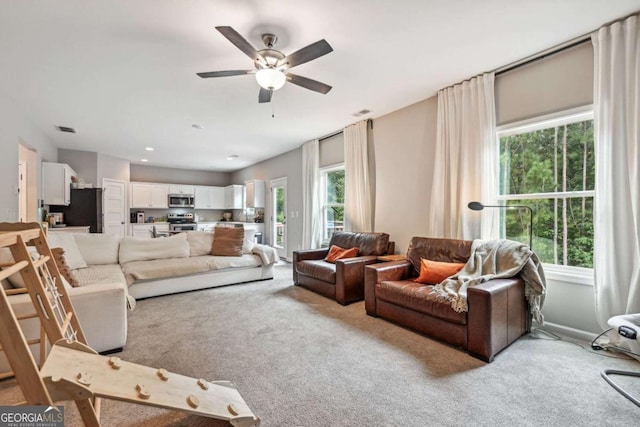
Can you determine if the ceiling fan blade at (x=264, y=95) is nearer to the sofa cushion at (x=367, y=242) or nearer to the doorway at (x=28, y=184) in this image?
the sofa cushion at (x=367, y=242)

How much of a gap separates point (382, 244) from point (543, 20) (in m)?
2.84

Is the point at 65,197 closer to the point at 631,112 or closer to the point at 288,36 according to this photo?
the point at 288,36

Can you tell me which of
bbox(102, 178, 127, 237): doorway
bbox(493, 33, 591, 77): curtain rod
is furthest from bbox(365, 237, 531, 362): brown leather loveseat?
bbox(102, 178, 127, 237): doorway

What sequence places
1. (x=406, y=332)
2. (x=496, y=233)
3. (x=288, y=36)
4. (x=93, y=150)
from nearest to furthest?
(x=288, y=36)
(x=406, y=332)
(x=496, y=233)
(x=93, y=150)

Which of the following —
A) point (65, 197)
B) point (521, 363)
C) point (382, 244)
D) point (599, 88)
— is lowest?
point (521, 363)

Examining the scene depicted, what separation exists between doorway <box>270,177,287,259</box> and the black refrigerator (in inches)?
152

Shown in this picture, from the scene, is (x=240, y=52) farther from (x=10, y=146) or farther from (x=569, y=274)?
(x=569, y=274)

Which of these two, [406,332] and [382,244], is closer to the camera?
[406,332]

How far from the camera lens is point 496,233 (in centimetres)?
316

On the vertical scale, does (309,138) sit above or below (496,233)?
above

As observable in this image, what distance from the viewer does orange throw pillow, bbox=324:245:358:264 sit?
13.8 ft

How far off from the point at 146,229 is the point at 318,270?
6432mm

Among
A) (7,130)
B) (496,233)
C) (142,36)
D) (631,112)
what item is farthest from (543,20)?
(7,130)

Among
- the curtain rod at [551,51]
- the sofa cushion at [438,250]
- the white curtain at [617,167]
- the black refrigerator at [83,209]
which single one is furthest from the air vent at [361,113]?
the black refrigerator at [83,209]
